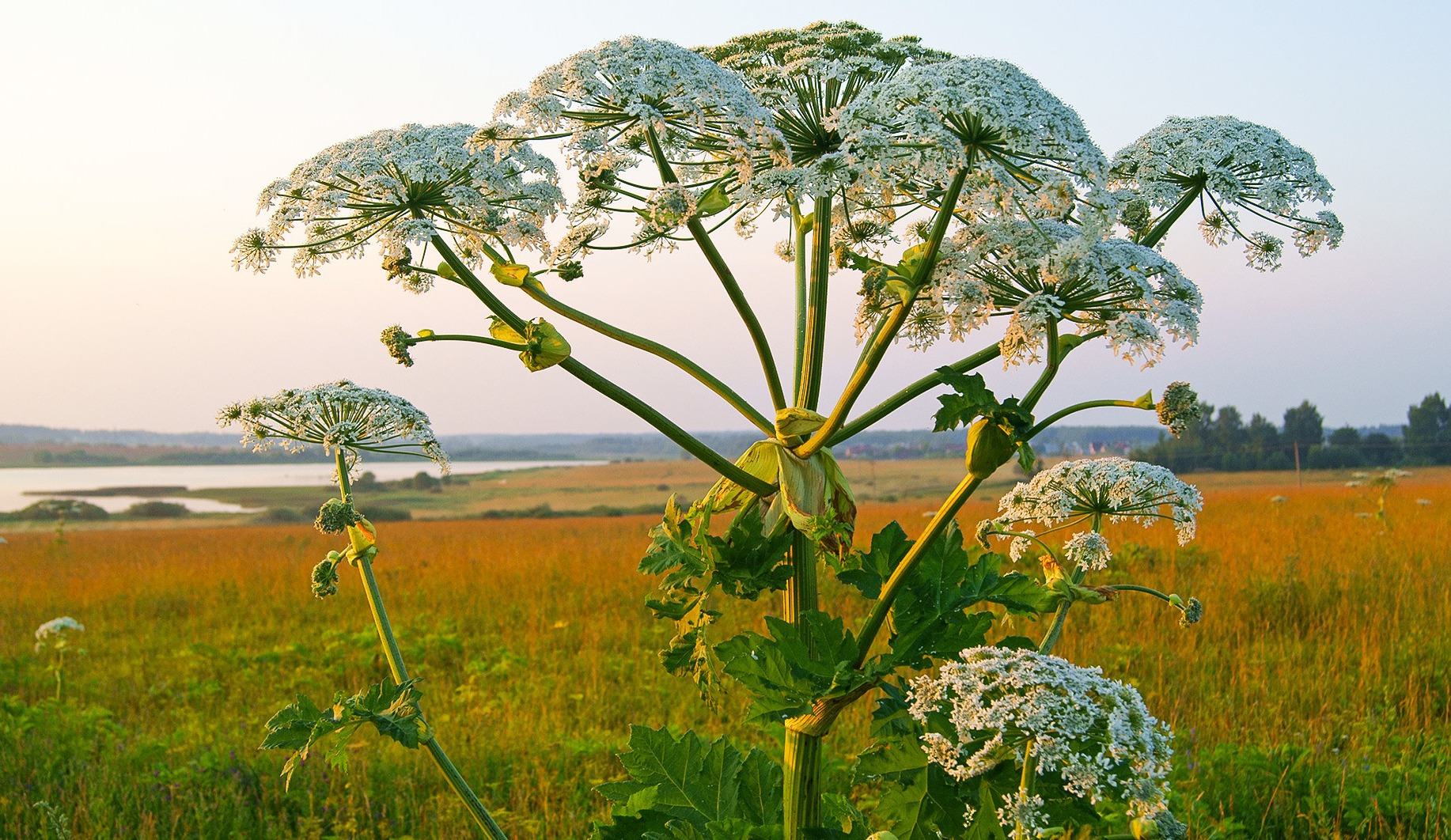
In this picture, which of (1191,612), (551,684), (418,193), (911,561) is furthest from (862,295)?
(551,684)

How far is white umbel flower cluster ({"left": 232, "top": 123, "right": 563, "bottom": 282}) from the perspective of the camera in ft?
7.36

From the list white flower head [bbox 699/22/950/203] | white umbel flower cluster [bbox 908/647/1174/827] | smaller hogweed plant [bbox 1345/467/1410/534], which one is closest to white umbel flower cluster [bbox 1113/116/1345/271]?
white flower head [bbox 699/22/950/203]

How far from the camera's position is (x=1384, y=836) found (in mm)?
4320

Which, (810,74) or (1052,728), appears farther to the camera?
(810,74)

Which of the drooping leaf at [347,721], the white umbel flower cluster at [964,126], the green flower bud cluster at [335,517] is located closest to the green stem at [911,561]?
the white umbel flower cluster at [964,126]

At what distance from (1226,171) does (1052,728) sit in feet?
5.30

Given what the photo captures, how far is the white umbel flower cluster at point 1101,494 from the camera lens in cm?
308

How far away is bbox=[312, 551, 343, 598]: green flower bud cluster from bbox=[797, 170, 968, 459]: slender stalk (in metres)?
1.47

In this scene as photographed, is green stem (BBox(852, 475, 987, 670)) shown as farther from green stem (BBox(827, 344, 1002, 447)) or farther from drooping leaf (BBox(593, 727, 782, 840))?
drooping leaf (BBox(593, 727, 782, 840))

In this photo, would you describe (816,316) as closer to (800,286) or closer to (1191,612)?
(800,286)

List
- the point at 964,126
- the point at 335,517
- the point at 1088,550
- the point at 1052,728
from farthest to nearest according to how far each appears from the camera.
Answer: the point at 1088,550, the point at 335,517, the point at 964,126, the point at 1052,728

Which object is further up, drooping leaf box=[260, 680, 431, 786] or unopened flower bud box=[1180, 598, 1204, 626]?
unopened flower bud box=[1180, 598, 1204, 626]

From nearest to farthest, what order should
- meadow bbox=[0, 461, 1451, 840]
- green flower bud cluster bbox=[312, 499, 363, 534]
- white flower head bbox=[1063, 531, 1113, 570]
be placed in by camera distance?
green flower bud cluster bbox=[312, 499, 363, 534] → white flower head bbox=[1063, 531, 1113, 570] → meadow bbox=[0, 461, 1451, 840]

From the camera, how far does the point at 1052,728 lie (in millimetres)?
1810
